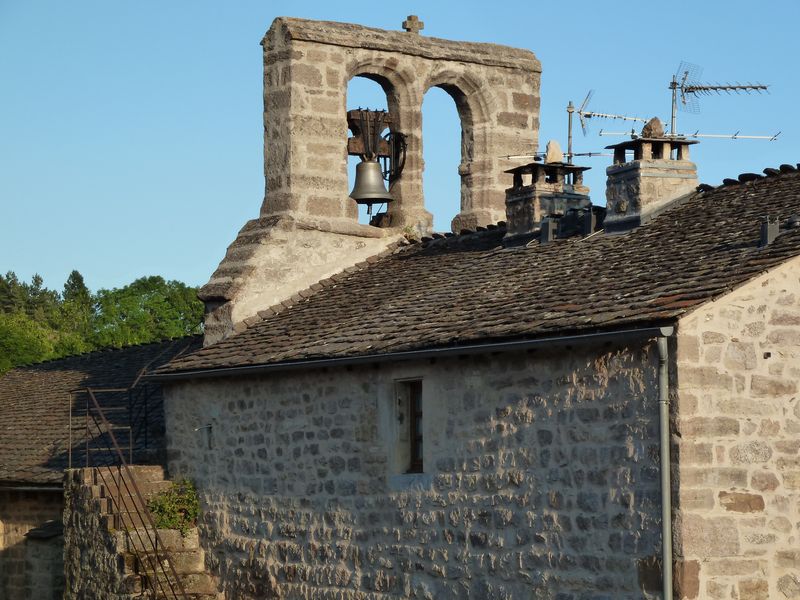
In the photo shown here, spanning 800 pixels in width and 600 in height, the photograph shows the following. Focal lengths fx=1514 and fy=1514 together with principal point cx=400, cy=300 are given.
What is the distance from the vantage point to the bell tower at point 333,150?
17969 millimetres

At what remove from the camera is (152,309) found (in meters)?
54.8

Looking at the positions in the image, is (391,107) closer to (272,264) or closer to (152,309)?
(272,264)

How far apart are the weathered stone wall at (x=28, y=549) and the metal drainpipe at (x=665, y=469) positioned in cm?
1079

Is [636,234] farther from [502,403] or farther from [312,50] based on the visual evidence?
[312,50]

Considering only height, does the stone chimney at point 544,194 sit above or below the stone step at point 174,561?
above

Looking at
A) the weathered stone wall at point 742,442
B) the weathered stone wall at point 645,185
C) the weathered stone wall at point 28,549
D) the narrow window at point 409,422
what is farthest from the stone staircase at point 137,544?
the weathered stone wall at point 742,442

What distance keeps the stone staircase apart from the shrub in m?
0.10

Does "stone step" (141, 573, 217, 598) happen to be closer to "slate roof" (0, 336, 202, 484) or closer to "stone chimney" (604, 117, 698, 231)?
"slate roof" (0, 336, 202, 484)

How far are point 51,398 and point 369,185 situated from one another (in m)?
6.75

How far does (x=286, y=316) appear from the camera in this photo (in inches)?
683

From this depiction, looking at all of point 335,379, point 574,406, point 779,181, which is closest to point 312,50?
point 335,379

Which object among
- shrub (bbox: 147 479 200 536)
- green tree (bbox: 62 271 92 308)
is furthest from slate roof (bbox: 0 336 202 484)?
green tree (bbox: 62 271 92 308)

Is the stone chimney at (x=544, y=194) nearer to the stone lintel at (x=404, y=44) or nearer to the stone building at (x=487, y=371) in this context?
the stone building at (x=487, y=371)

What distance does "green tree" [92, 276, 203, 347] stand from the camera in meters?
52.6
